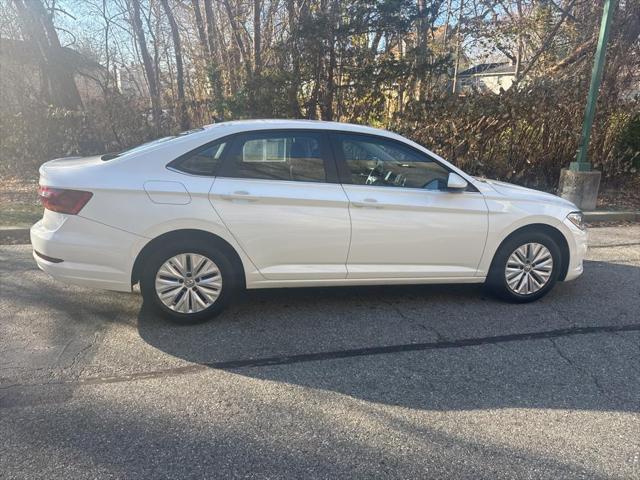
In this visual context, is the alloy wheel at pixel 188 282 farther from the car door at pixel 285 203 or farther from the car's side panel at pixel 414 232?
the car's side panel at pixel 414 232

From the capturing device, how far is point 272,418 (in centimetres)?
278

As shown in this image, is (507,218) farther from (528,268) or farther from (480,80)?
(480,80)

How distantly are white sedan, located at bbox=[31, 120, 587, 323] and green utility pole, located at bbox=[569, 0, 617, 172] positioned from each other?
4829 millimetres

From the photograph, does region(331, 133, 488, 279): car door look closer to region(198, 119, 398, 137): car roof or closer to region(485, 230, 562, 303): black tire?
region(198, 119, 398, 137): car roof

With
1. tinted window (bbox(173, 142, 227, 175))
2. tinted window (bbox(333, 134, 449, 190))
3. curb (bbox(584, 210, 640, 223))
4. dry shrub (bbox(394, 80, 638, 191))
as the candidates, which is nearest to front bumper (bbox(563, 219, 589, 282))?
tinted window (bbox(333, 134, 449, 190))

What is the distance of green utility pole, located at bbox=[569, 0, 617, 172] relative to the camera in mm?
7789

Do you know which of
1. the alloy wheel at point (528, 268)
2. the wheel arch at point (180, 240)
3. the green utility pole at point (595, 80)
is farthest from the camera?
the green utility pole at point (595, 80)

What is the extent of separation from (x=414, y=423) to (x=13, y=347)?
9.73ft

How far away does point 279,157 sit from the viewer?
13.3 feet

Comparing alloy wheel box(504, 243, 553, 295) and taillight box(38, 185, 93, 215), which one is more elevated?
taillight box(38, 185, 93, 215)

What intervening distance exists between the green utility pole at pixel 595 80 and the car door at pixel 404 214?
18.1ft

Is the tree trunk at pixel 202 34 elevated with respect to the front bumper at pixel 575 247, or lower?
elevated

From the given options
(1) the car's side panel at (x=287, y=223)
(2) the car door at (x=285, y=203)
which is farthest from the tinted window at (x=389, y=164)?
(1) the car's side panel at (x=287, y=223)

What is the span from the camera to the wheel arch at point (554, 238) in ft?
14.5
